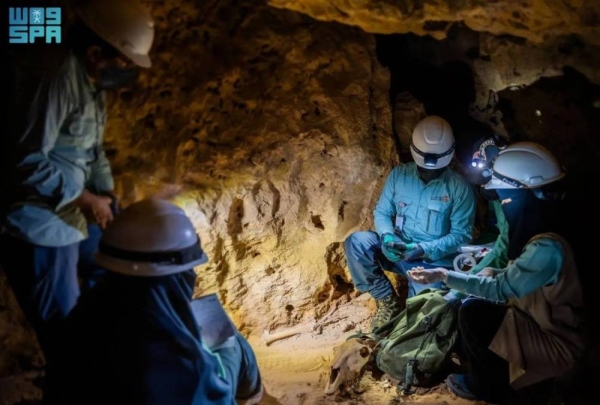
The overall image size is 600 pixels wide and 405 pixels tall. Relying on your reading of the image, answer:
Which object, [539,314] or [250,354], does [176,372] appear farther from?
[539,314]

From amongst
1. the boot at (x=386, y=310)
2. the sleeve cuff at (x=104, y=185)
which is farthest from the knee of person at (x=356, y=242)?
the sleeve cuff at (x=104, y=185)

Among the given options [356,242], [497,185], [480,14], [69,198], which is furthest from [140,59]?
[356,242]

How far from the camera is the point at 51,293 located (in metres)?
3.57

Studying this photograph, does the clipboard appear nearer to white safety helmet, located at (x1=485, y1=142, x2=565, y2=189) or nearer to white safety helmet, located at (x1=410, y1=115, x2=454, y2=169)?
white safety helmet, located at (x1=485, y1=142, x2=565, y2=189)

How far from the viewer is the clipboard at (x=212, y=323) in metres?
3.12

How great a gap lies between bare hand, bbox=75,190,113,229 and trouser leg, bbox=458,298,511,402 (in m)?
2.96

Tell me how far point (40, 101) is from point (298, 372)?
3.40 meters

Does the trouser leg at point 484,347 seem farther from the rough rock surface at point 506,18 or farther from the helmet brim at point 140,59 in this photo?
the helmet brim at point 140,59

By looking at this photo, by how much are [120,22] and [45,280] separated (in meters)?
1.80

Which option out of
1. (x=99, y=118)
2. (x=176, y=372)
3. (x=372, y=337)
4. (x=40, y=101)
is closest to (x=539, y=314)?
(x=372, y=337)

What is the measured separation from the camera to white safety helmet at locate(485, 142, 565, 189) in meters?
4.01

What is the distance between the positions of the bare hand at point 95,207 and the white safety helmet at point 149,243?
84cm

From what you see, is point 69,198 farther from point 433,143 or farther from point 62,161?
point 433,143

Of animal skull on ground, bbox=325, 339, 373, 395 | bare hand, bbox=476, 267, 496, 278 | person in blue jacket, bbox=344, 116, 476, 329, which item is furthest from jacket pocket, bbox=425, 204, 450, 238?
animal skull on ground, bbox=325, 339, 373, 395
